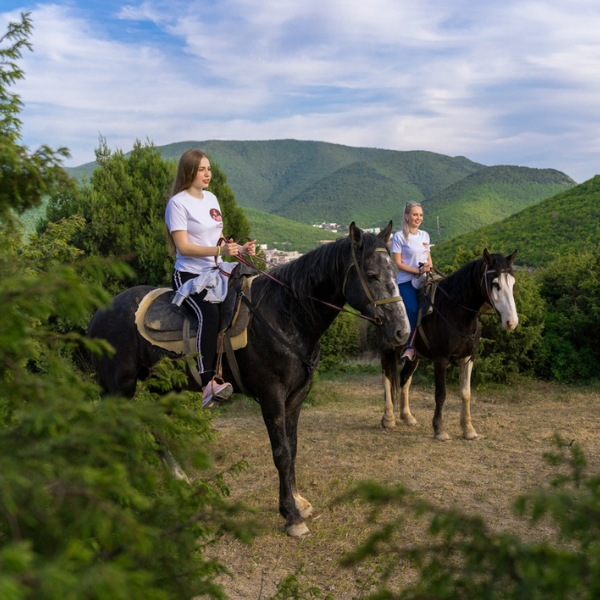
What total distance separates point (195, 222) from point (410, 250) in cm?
352

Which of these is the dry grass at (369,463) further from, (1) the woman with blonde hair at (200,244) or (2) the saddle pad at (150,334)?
(2) the saddle pad at (150,334)

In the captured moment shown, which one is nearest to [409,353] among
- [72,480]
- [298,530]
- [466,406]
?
[466,406]

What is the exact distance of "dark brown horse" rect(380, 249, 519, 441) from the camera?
637 cm

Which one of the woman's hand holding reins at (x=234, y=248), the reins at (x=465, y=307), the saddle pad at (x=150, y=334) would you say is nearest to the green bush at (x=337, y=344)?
the reins at (x=465, y=307)

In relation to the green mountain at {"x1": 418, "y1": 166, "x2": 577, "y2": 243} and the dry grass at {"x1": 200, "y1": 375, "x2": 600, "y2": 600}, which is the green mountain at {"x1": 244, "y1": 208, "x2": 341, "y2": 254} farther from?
the dry grass at {"x1": 200, "y1": 375, "x2": 600, "y2": 600}

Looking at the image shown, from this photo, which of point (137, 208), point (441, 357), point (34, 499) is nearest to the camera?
point (34, 499)

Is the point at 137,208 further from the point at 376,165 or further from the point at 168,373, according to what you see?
the point at 376,165

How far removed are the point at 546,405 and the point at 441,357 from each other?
124 inches

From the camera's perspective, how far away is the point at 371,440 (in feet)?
24.1

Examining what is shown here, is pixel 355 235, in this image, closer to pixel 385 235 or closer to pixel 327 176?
pixel 385 235

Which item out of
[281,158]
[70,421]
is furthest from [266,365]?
[281,158]

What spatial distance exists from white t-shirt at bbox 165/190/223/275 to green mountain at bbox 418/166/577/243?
160 ft

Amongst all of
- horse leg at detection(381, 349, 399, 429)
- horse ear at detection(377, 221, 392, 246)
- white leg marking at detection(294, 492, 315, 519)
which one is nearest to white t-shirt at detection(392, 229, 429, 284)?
horse leg at detection(381, 349, 399, 429)

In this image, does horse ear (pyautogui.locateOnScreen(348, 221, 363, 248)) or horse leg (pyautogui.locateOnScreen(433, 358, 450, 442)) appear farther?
horse leg (pyautogui.locateOnScreen(433, 358, 450, 442))
